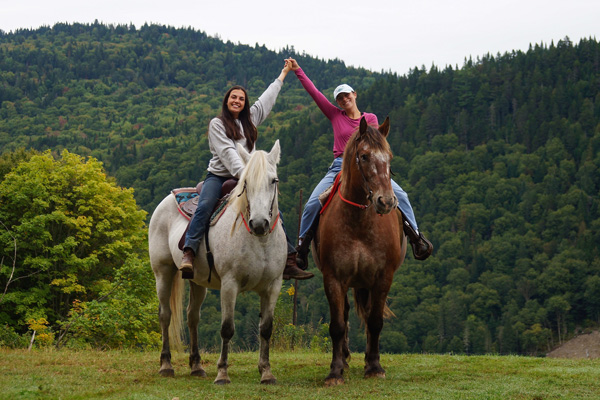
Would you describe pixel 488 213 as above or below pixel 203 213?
above

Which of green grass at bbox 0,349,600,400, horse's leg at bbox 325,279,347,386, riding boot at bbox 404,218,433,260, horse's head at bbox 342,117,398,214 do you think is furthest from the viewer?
riding boot at bbox 404,218,433,260

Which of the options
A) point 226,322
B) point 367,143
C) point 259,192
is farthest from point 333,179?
point 226,322

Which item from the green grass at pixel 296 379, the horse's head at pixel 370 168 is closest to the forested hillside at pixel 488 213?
the green grass at pixel 296 379

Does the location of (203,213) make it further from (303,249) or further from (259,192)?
(303,249)

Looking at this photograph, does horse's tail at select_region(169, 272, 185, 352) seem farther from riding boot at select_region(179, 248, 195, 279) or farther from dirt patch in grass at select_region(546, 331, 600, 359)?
dirt patch in grass at select_region(546, 331, 600, 359)

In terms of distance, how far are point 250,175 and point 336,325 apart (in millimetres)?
2373

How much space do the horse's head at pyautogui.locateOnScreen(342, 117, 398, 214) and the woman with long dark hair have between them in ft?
4.42

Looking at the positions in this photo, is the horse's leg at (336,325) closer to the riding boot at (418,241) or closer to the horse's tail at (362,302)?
the horse's tail at (362,302)

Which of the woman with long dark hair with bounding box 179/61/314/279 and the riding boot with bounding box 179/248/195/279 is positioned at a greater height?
the woman with long dark hair with bounding box 179/61/314/279

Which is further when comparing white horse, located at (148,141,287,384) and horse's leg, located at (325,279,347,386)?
horse's leg, located at (325,279,347,386)

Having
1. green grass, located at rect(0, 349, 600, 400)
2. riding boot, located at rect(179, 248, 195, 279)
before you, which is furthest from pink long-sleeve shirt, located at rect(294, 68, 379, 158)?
green grass, located at rect(0, 349, 600, 400)

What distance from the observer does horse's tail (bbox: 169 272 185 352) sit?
33.8 ft

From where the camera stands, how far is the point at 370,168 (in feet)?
26.9

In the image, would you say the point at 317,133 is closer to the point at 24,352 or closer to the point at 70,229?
the point at 70,229
